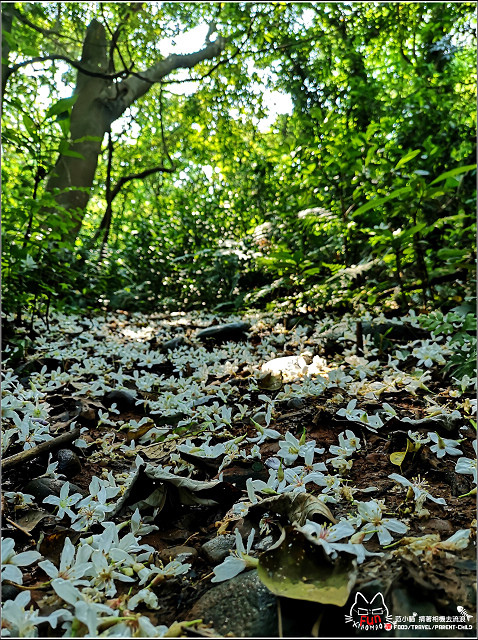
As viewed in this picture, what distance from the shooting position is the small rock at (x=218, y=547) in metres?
1.24

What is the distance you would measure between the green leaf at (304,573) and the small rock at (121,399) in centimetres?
185

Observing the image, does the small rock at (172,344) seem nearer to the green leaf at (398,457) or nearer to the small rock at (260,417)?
the small rock at (260,417)

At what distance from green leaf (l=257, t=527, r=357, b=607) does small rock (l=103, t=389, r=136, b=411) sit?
72.9 inches

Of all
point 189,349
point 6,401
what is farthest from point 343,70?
point 6,401

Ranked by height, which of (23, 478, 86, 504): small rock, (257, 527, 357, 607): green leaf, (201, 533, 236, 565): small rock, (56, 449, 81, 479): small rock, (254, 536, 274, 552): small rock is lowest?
(201, 533, 236, 565): small rock

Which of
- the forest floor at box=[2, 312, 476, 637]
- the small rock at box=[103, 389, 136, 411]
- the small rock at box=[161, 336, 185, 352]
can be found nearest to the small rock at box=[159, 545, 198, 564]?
the forest floor at box=[2, 312, 476, 637]

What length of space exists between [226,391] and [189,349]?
1387 mm

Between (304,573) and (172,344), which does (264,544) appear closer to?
(304,573)

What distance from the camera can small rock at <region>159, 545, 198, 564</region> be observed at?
1260 mm

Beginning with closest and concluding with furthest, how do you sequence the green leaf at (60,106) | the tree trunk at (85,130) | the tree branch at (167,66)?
the green leaf at (60,106), the tree trunk at (85,130), the tree branch at (167,66)

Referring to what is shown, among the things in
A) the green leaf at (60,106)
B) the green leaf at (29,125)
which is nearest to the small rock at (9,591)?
the green leaf at (60,106)

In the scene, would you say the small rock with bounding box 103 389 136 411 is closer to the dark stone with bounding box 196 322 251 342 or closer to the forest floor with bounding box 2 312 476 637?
the forest floor with bounding box 2 312 476 637

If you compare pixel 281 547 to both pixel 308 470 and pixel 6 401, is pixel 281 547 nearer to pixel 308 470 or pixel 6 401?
pixel 308 470

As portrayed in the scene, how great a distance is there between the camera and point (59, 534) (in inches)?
53.4
